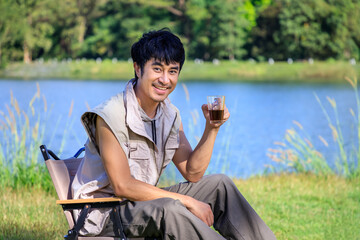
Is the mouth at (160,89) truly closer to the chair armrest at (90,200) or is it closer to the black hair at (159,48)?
the black hair at (159,48)

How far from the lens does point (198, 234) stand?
1953 mm

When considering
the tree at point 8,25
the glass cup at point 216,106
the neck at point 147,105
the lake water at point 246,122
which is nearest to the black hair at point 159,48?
the neck at point 147,105

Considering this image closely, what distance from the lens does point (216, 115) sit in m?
2.14

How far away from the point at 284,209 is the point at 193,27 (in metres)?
33.0

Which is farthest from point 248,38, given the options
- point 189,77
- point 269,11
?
point 189,77

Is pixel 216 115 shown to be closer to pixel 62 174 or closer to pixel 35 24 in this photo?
pixel 62 174

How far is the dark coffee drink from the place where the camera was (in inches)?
83.8

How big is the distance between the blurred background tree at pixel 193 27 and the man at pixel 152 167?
30072mm

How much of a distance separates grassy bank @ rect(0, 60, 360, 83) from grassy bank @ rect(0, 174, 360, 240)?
2340 centimetres

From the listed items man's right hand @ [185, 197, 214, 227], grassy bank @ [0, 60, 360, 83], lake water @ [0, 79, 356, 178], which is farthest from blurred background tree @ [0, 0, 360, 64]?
man's right hand @ [185, 197, 214, 227]

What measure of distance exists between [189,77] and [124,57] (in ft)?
23.1

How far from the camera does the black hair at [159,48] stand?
2.13 m

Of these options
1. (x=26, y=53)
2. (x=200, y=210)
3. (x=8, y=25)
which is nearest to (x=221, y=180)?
(x=200, y=210)

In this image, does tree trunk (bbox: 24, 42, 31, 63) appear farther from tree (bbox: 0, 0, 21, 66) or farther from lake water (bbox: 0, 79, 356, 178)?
lake water (bbox: 0, 79, 356, 178)
